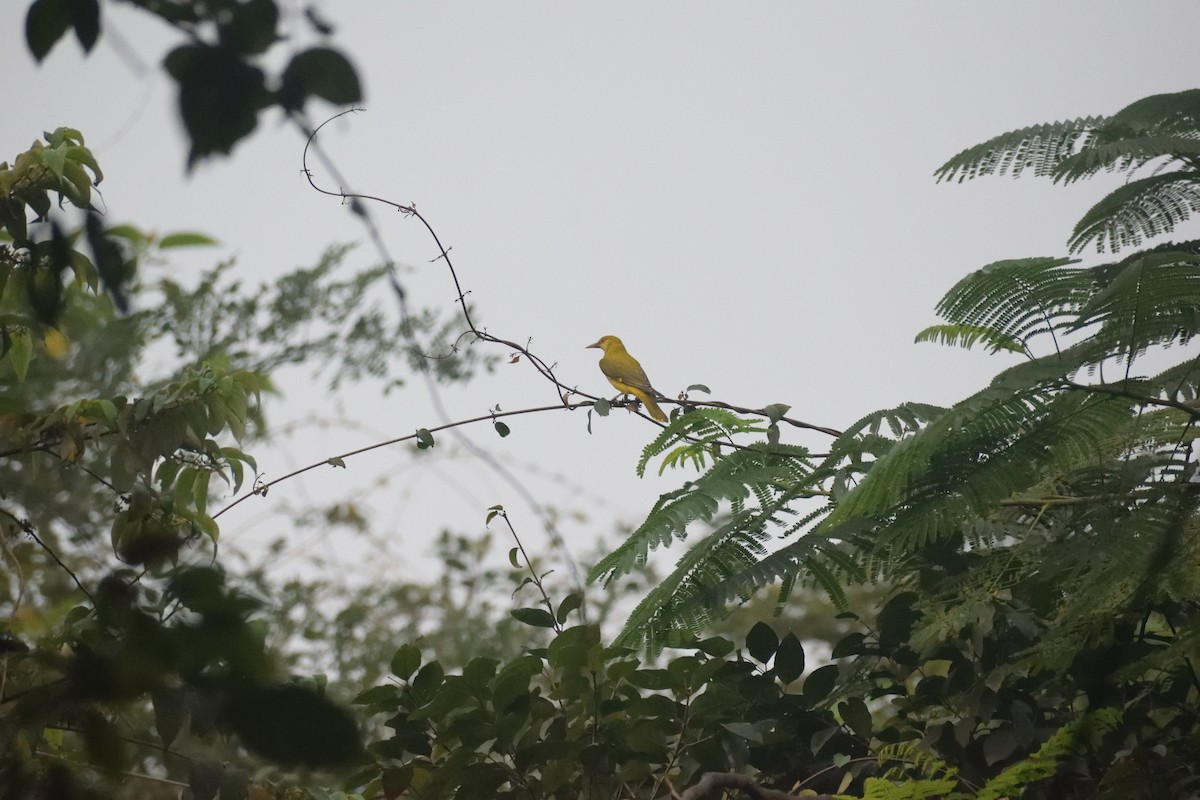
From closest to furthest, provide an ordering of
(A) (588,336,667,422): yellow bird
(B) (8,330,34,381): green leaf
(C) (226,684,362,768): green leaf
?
(C) (226,684,362,768): green leaf < (B) (8,330,34,381): green leaf < (A) (588,336,667,422): yellow bird

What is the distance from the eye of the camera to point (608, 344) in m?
4.33

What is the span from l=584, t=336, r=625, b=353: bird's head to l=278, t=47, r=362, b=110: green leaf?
3392mm

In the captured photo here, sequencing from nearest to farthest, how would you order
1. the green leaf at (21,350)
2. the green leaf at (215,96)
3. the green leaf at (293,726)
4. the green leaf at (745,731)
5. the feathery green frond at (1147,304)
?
the green leaf at (293,726) → the green leaf at (215,96) → the feathery green frond at (1147,304) → the green leaf at (745,731) → the green leaf at (21,350)

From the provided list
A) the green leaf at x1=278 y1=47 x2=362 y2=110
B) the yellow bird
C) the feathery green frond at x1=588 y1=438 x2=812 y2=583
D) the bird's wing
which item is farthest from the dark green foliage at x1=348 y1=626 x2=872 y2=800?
the bird's wing

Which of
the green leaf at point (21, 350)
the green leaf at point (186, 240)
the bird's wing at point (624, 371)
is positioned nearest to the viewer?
the green leaf at point (186, 240)

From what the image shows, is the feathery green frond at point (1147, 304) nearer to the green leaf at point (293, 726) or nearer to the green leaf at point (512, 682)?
the green leaf at point (512, 682)

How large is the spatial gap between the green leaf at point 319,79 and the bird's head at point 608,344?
3.39 meters

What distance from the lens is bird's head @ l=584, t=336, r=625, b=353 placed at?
4211 mm

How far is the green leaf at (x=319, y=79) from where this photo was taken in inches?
28.2

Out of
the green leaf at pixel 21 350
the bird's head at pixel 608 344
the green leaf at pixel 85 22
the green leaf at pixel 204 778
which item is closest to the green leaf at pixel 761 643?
the green leaf at pixel 204 778

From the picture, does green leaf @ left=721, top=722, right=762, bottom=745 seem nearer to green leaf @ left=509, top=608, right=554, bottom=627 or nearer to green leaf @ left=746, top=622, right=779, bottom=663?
green leaf @ left=746, top=622, right=779, bottom=663

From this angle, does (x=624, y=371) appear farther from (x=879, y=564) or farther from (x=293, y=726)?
(x=293, y=726)

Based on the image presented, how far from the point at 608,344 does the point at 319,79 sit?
142 inches

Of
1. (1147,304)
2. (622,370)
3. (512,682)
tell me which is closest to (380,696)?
(512,682)
